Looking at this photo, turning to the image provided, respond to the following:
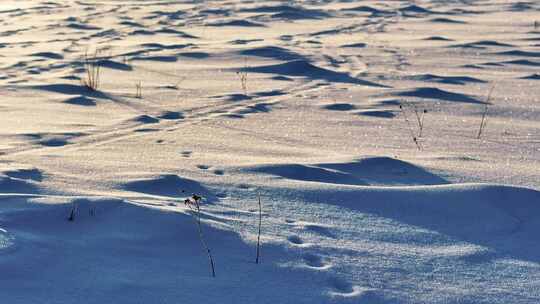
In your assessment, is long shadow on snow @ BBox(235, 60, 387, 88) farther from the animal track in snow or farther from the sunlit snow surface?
the animal track in snow

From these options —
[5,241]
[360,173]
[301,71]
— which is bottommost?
[301,71]

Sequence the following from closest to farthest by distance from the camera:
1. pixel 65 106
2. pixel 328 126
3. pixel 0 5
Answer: pixel 328 126 → pixel 65 106 → pixel 0 5

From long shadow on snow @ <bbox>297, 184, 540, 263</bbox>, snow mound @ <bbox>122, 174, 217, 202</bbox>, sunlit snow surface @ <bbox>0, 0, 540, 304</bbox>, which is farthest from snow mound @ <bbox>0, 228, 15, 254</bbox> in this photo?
long shadow on snow @ <bbox>297, 184, 540, 263</bbox>

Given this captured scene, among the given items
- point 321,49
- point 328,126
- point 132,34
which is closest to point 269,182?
point 328,126

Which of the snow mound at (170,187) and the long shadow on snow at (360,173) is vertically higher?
the snow mound at (170,187)

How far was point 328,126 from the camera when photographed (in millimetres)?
4359

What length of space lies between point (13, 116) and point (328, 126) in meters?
1.66

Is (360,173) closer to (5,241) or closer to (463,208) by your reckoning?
(463,208)

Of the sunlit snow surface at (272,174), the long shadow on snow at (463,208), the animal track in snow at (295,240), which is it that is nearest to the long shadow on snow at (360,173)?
the sunlit snow surface at (272,174)

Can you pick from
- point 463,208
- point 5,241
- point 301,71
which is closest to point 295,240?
point 463,208

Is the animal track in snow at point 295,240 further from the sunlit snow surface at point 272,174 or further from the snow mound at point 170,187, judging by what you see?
the snow mound at point 170,187

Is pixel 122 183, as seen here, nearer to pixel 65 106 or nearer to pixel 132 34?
pixel 65 106

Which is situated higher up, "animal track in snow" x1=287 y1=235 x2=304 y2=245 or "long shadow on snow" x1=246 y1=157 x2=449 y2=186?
"animal track in snow" x1=287 y1=235 x2=304 y2=245

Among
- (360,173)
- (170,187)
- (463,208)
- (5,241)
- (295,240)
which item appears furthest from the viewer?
(360,173)
